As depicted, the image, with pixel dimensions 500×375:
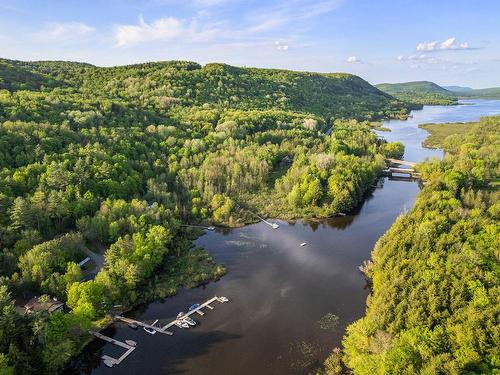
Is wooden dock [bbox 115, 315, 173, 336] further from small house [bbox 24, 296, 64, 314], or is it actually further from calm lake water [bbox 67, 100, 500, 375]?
small house [bbox 24, 296, 64, 314]

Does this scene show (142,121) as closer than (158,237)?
No

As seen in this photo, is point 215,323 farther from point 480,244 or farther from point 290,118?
point 290,118

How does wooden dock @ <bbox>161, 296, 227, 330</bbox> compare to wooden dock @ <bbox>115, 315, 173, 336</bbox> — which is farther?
wooden dock @ <bbox>161, 296, 227, 330</bbox>

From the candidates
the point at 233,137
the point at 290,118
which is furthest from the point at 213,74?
the point at 233,137

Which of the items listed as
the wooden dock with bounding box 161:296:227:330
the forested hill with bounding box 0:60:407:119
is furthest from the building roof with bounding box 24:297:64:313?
the forested hill with bounding box 0:60:407:119

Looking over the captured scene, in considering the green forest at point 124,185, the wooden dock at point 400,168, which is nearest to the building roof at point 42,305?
the green forest at point 124,185

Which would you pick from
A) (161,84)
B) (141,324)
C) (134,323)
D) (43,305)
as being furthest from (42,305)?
(161,84)

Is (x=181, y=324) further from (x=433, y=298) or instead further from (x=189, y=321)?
(x=433, y=298)
